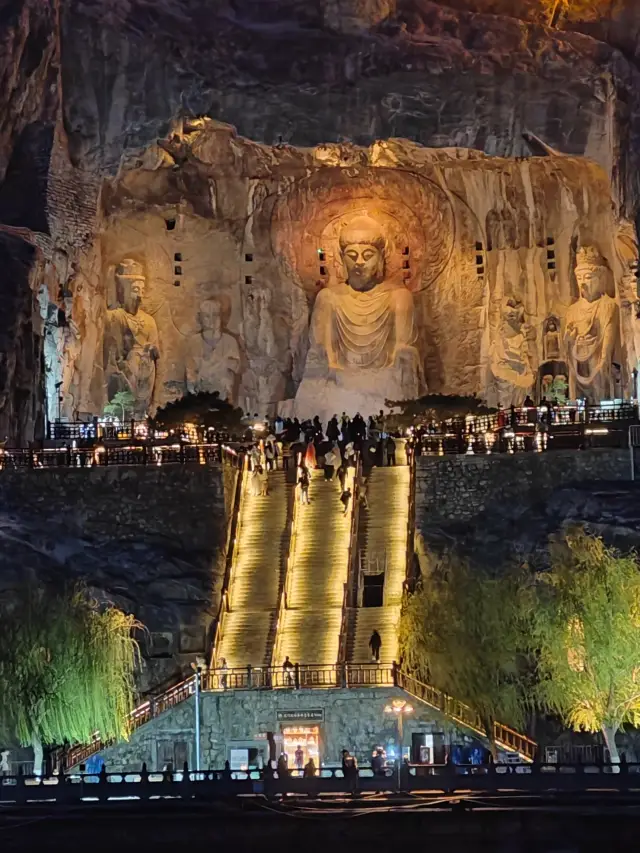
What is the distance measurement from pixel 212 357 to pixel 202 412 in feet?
5.41

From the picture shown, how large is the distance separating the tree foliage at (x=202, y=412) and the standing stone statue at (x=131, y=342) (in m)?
0.58

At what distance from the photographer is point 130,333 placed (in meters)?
40.1

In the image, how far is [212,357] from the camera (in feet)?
133

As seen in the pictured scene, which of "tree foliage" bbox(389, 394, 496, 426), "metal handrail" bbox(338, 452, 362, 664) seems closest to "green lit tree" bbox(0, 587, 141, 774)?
"metal handrail" bbox(338, 452, 362, 664)

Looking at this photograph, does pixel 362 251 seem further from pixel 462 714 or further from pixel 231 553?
pixel 462 714

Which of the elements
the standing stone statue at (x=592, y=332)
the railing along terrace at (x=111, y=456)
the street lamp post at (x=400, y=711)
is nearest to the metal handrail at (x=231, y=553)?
the railing along terrace at (x=111, y=456)

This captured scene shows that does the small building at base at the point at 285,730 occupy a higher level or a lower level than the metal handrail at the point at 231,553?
lower

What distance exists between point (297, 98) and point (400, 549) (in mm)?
12240

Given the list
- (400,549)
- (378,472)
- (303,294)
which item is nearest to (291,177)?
(303,294)

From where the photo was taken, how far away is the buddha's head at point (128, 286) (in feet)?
132

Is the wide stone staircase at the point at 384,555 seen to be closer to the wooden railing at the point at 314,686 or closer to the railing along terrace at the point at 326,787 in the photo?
the wooden railing at the point at 314,686

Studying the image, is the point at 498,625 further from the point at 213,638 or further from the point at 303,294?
the point at 303,294

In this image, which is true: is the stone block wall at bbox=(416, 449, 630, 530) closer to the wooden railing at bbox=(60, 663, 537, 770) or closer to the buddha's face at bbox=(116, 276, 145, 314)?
the wooden railing at bbox=(60, 663, 537, 770)

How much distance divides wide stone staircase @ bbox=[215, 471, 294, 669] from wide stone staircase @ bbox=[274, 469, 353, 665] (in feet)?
0.87
